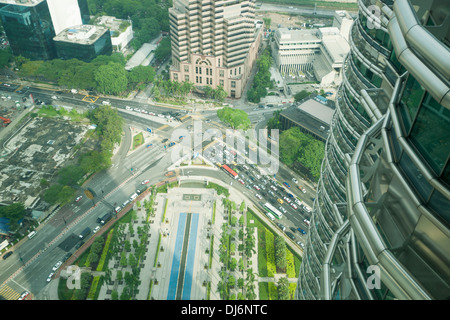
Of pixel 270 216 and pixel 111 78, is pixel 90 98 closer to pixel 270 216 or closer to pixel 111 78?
pixel 111 78

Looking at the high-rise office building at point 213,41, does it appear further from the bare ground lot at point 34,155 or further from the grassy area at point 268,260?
the grassy area at point 268,260

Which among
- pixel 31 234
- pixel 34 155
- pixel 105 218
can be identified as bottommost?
pixel 105 218

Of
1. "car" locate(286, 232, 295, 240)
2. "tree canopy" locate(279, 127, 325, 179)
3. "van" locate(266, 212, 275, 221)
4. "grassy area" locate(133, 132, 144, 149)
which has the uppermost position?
"tree canopy" locate(279, 127, 325, 179)

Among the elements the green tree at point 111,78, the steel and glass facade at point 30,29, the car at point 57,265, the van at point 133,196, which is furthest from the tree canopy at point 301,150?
the steel and glass facade at point 30,29

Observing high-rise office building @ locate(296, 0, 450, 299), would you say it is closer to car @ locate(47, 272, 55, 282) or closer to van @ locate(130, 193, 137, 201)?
car @ locate(47, 272, 55, 282)

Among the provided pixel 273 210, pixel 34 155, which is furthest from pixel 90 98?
pixel 273 210

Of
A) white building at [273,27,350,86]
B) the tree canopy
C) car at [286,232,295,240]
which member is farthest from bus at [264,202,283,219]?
white building at [273,27,350,86]
